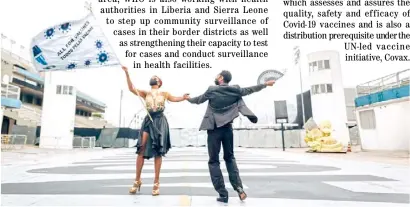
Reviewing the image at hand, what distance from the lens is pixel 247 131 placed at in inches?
1155

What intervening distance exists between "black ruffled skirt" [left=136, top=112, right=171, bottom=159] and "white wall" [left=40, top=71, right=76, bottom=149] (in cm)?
2158

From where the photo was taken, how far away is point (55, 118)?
22781mm

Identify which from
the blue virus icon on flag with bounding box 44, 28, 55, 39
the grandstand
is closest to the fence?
the grandstand

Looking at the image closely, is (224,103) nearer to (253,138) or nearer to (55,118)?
(55,118)

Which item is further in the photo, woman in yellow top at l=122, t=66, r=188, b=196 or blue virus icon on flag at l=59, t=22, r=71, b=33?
blue virus icon on flag at l=59, t=22, r=71, b=33

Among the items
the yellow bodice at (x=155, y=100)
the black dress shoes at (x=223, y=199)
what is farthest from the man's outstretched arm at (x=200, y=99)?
the black dress shoes at (x=223, y=199)

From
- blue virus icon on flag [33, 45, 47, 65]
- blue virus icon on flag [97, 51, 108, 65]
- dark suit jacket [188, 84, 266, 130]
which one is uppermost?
blue virus icon on flag [33, 45, 47, 65]

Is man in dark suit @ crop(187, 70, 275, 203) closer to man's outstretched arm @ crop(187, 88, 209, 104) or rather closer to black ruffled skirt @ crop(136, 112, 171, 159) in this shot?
man's outstretched arm @ crop(187, 88, 209, 104)

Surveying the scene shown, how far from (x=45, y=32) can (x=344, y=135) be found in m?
24.3

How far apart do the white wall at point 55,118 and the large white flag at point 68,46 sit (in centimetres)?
1959

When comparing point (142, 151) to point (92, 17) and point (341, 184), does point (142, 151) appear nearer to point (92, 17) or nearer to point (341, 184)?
point (92, 17)

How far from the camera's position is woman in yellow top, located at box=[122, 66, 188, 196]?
A: 148 inches

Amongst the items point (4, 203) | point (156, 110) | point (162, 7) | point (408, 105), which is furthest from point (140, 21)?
point (408, 105)

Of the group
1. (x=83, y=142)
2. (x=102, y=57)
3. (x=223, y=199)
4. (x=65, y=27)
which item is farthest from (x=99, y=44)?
(x=83, y=142)
